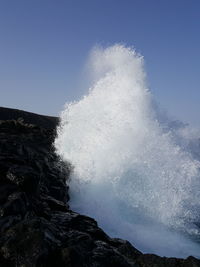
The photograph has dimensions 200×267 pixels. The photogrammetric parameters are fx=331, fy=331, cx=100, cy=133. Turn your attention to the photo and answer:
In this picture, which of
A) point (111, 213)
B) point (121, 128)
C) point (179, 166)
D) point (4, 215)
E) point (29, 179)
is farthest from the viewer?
point (121, 128)

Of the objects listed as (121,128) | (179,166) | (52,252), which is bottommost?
(52,252)

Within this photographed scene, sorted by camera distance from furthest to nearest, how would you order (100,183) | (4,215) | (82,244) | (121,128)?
1. (121,128)
2. (100,183)
3. (4,215)
4. (82,244)

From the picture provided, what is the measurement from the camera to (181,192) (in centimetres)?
2130

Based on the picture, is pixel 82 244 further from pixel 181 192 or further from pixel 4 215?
pixel 181 192

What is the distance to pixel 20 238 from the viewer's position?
795 centimetres

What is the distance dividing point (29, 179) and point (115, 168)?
11.3m

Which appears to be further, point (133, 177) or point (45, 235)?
point (133, 177)

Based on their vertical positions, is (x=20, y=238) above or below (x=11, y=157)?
below

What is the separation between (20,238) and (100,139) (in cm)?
1807

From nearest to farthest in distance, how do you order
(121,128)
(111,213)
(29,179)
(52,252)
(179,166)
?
(52,252) → (29,179) → (111,213) → (179,166) → (121,128)

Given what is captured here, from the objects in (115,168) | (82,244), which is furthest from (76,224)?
(115,168)

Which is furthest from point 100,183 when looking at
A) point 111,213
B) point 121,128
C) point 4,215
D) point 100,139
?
point 4,215

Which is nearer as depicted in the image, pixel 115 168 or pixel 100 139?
pixel 115 168

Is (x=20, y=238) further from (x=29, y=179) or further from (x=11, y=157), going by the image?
(x=11, y=157)
